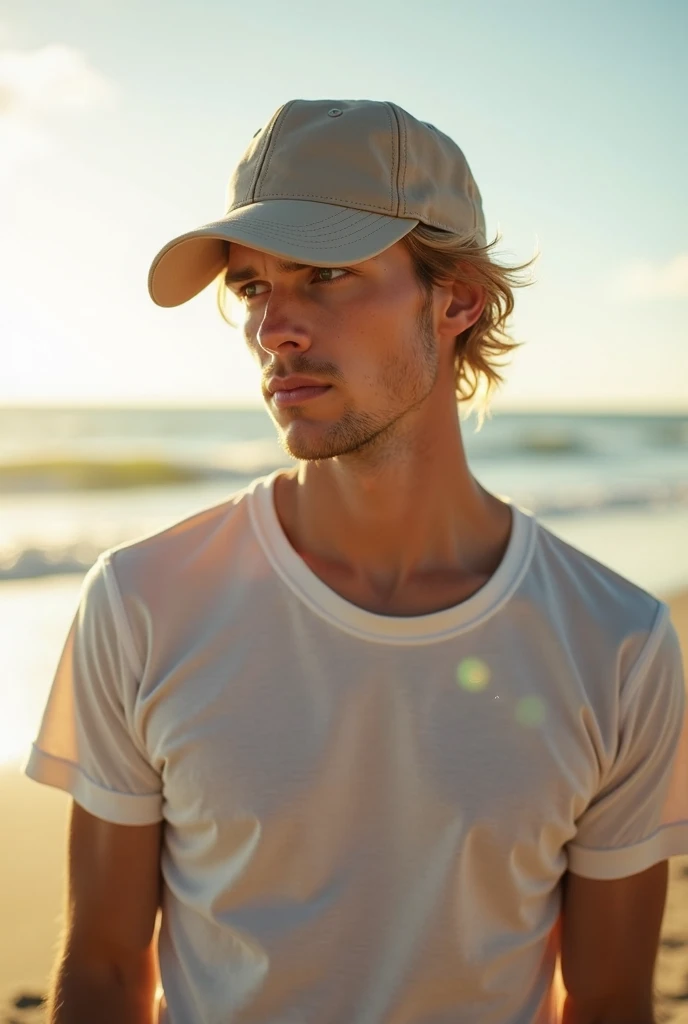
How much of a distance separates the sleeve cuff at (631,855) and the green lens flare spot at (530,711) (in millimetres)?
322

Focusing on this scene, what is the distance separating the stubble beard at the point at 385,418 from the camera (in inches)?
85.4

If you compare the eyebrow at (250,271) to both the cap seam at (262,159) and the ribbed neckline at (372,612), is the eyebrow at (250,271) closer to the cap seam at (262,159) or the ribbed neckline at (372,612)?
the cap seam at (262,159)

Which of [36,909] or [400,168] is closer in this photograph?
[400,168]

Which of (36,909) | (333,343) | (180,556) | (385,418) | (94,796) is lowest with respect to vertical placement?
(36,909)

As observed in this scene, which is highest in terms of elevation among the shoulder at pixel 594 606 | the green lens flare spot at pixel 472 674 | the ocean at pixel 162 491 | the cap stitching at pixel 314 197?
the cap stitching at pixel 314 197

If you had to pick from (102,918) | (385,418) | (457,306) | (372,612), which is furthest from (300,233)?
(102,918)

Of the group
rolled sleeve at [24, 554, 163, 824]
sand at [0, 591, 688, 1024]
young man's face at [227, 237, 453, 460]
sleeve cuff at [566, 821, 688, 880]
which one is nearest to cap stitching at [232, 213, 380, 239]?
young man's face at [227, 237, 453, 460]

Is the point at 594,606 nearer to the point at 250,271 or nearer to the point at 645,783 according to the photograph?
the point at 645,783

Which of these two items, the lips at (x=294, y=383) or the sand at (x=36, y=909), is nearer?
the lips at (x=294, y=383)

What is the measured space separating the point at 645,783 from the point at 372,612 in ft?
2.24

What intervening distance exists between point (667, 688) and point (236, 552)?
968 millimetres

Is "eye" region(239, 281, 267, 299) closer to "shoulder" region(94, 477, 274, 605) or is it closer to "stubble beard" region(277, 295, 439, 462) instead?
"stubble beard" region(277, 295, 439, 462)

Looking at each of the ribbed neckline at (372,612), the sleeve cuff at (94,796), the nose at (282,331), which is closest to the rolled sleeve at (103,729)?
the sleeve cuff at (94,796)

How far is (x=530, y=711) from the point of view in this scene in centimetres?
199
